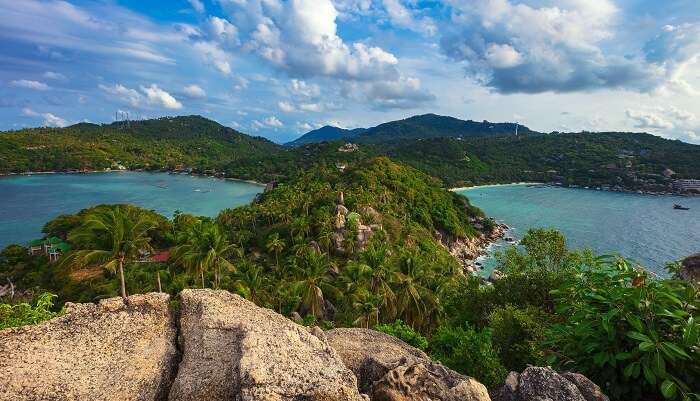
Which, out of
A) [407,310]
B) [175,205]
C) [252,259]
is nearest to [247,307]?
[407,310]

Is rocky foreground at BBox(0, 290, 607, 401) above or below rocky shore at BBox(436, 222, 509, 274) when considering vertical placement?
above

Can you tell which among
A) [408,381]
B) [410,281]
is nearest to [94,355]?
[408,381]


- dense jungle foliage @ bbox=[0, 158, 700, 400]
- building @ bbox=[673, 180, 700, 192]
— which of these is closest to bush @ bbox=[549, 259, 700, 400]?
dense jungle foliage @ bbox=[0, 158, 700, 400]

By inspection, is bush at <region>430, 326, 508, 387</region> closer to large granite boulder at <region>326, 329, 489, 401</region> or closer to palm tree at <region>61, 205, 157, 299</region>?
large granite boulder at <region>326, 329, 489, 401</region>

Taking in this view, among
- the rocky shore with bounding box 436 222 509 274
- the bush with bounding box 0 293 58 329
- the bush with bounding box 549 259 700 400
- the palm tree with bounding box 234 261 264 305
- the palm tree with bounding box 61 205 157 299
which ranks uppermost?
the bush with bounding box 549 259 700 400

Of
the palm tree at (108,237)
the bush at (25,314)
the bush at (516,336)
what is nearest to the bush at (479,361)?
the bush at (516,336)
